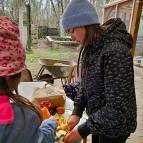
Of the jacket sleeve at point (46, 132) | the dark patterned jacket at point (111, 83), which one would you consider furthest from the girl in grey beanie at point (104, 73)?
the jacket sleeve at point (46, 132)

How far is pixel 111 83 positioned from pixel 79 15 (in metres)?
0.36

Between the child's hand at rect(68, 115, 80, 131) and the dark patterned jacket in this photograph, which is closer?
the dark patterned jacket

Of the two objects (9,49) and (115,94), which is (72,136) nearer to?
(115,94)

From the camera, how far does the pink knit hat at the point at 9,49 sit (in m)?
0.85

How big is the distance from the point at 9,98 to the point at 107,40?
57cm

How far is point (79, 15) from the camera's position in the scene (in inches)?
51.3

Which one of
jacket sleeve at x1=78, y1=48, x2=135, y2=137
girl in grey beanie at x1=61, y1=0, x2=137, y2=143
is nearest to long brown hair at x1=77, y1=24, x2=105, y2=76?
girl in grey beanie at x1=61, y1=0, x2=137, y2=143

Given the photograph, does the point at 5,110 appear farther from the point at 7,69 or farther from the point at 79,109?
the point at 79,109

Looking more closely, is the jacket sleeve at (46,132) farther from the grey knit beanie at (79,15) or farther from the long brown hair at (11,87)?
the grey knit beanie at (79,15)

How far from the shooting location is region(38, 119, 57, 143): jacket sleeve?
962 mm

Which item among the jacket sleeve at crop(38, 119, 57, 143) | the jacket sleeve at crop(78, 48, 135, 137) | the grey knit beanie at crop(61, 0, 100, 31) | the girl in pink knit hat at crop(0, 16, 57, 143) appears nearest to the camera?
the girl in pink knit hat at crop(0, 16, 57, 143)

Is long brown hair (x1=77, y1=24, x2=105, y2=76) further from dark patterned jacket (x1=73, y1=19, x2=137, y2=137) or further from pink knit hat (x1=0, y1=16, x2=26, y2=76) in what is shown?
pink knit hat (x1=0, y1=16, x2=26, y2=76)

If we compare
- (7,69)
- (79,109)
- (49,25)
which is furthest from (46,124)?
(49,25)

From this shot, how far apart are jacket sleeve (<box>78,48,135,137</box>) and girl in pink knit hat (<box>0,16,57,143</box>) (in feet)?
1.30
